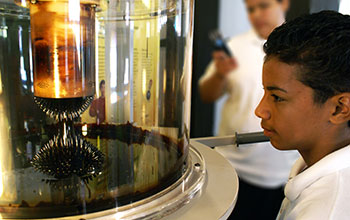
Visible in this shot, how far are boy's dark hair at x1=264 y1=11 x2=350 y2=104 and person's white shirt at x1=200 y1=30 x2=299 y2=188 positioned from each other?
67cm

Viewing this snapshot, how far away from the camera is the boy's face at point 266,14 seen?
1227 mm

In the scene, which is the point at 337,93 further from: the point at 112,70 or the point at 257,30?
the point at 257,30

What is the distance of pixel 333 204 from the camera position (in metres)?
0.48

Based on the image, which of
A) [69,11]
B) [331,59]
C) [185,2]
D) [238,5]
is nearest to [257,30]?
[238,5]

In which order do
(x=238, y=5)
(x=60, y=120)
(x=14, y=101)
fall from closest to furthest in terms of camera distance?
(x=60, y=120)
(x=14, y=101)
(x=238, y=5)

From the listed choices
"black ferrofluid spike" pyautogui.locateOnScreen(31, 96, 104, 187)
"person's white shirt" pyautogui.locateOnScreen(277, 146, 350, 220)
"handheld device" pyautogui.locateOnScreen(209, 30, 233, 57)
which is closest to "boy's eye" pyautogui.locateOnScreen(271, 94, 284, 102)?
"person's white shirt" pyautogui.locateOnScreen(277, 146, 350, 220)

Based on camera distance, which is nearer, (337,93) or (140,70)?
(337,93)

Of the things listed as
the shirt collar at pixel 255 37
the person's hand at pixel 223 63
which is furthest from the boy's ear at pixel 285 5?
the person's hand at pixel 223 63

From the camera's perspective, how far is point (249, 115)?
1.30 m

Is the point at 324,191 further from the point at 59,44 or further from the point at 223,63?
the point at 223,63

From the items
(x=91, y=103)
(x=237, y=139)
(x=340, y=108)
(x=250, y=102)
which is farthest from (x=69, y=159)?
(x=250, y=102)

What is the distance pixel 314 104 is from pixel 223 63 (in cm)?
72

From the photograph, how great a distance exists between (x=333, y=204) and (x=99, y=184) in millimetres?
352

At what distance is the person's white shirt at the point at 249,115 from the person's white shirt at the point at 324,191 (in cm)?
68
